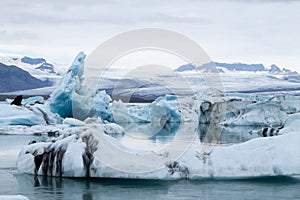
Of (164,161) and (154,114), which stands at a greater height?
(154,114)

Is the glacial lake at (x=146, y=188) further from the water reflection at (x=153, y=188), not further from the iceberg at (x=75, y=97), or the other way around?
the iceberg at (x=75, y=97)

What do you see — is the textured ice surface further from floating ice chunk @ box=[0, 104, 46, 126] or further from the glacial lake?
floating ice chunk @ box=[0, 104, 46, 126]

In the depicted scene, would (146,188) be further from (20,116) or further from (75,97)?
(75,97)

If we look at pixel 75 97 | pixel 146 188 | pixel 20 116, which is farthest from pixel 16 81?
pixel 146 188

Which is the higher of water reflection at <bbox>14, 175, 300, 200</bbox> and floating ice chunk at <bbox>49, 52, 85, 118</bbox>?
floating ice chunk at <bbox>49, 52, 85, 118</bbox>

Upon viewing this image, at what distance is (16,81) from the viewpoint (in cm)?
13788

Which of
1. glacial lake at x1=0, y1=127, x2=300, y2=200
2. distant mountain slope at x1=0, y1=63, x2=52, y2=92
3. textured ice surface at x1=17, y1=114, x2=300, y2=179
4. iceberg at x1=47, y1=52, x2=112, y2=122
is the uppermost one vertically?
distant mountain slope at x1=0, y1=63, x2=52, y2=92

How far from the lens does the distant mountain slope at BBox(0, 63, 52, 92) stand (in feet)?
445

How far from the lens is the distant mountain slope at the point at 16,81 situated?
136m

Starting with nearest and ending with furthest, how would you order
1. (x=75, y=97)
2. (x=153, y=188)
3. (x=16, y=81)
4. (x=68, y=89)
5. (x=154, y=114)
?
1. (x=153, y=188)
2. (x=68, y=89)
3. (x=75, y=97)
4. (x=154, y=114)
5. (x=16, y=81)

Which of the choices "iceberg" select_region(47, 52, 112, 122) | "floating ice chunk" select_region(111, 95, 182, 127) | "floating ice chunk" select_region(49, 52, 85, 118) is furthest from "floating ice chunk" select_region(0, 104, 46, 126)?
"floating ice chunk" select_region(111, 95, 182, 127)

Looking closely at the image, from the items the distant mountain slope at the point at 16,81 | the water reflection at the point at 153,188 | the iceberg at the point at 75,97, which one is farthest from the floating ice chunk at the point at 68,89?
the distant mountain slope at the point at 16,81

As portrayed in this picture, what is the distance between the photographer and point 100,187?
9.02 meters

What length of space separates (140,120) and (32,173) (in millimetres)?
23568
